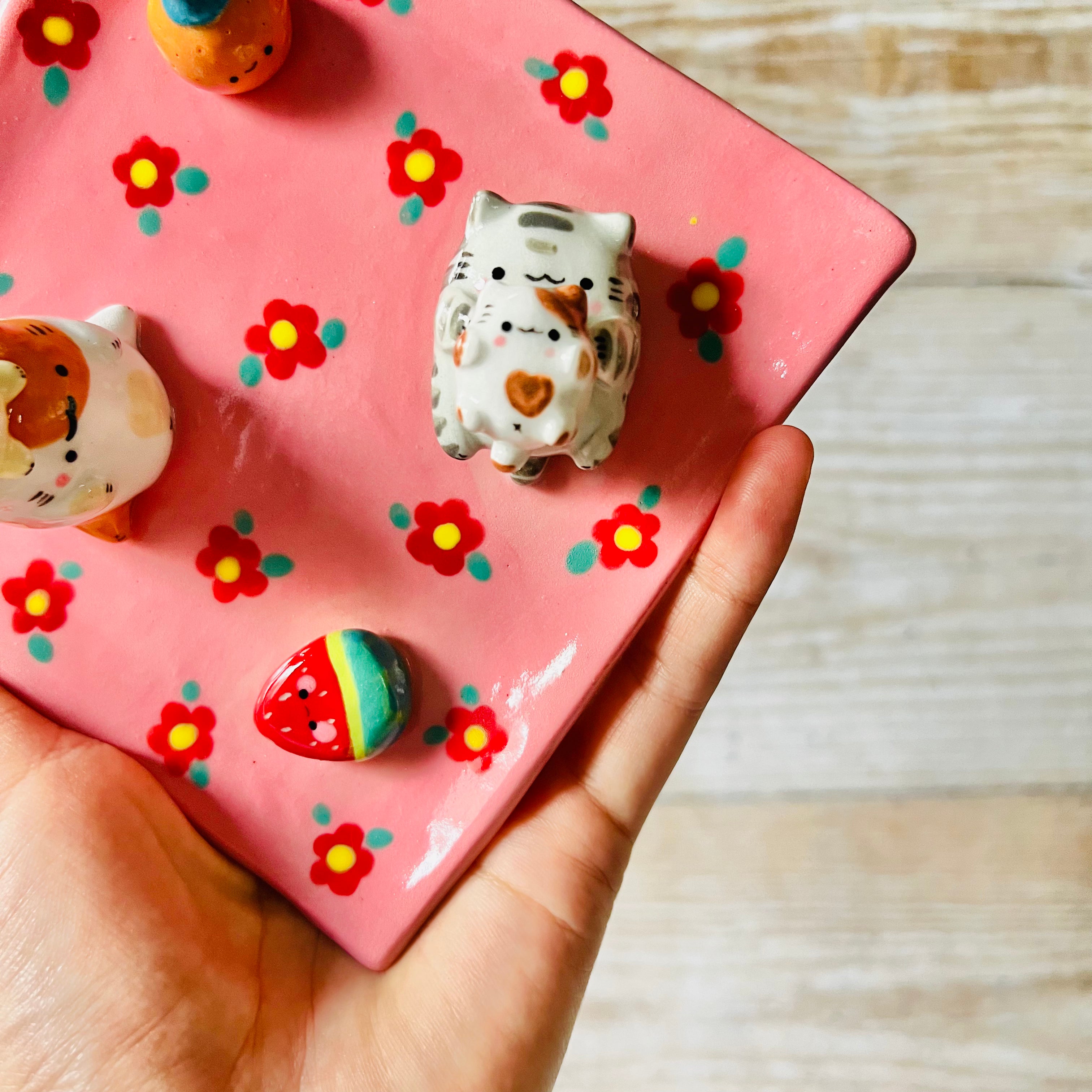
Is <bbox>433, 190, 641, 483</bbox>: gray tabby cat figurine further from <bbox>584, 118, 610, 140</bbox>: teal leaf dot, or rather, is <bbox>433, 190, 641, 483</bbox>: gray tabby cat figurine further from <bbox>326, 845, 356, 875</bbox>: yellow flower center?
<bbox>326, 845, 356, 875</bbox>: yellow flower center

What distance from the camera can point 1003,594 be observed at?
88 cm

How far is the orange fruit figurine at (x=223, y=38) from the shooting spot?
0.59 metres

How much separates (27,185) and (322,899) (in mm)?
488

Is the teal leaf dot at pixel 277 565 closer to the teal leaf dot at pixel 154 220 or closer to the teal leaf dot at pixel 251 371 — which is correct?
the teal leaf dot at pixel 251 371

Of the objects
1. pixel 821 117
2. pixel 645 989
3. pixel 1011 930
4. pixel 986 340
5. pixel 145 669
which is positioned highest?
pixel 821 117

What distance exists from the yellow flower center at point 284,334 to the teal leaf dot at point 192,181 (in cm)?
10

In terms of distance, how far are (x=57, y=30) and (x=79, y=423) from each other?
267mm

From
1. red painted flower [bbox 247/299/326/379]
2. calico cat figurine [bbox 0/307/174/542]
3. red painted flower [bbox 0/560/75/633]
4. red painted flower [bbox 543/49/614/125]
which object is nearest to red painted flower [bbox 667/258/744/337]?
red painted flower [bbox 543/49/614/125]

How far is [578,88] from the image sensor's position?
2.05 feet

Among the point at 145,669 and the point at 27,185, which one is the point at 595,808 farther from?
the point at 27,185

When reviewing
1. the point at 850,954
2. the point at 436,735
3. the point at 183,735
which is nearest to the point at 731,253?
the point at 436,735

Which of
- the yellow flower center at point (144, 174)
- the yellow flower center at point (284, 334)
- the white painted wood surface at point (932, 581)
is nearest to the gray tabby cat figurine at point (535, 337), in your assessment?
the yellow flower center at point (284, 334)

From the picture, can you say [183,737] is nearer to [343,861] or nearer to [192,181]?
[343,861]

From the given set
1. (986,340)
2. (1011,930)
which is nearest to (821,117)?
(986,340)
